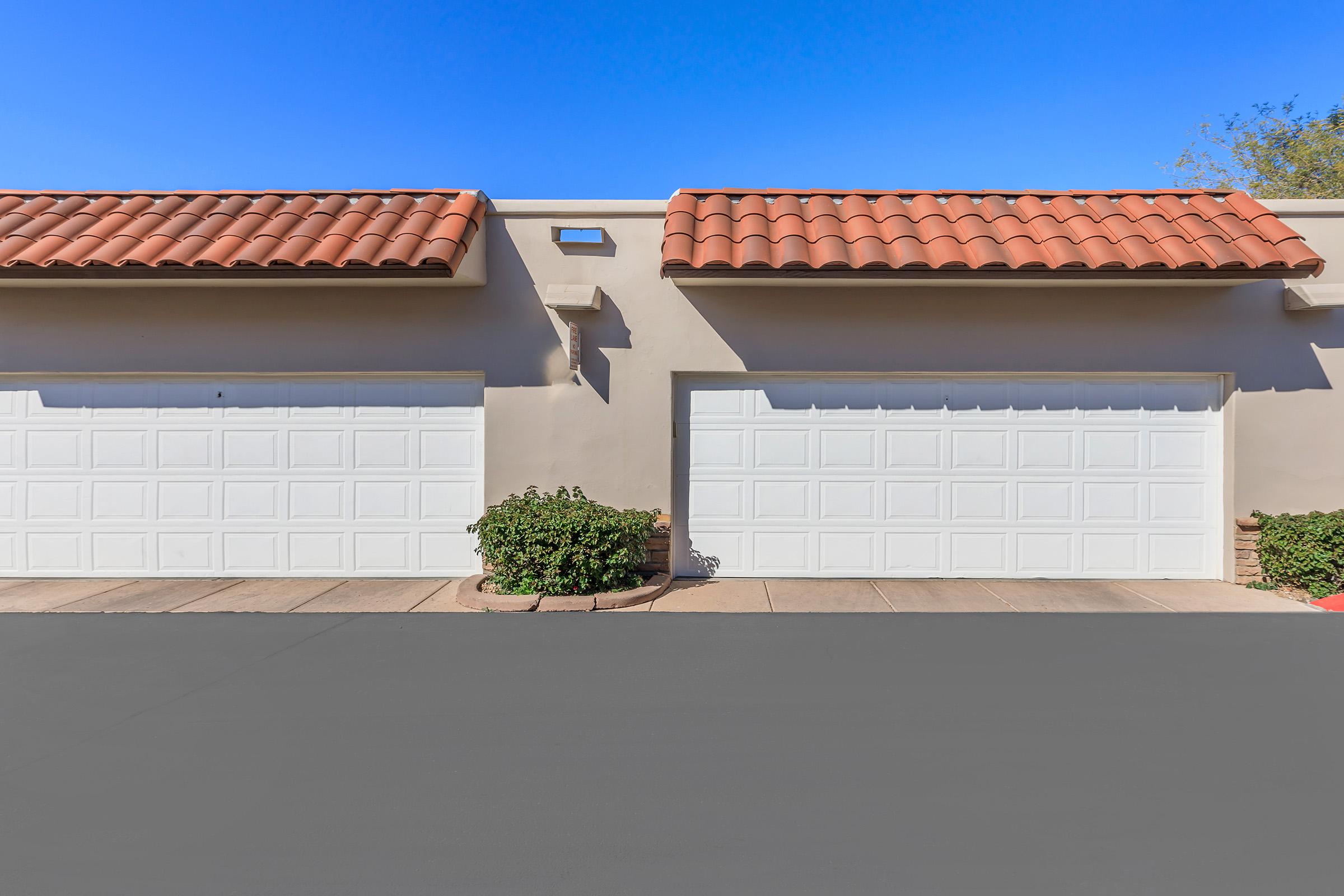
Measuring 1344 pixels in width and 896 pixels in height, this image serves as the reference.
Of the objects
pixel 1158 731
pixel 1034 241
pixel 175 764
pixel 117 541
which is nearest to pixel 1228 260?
pixel 1034 241

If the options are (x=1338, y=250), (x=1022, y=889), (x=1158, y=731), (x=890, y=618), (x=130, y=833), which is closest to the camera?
(x=1022, y=889)

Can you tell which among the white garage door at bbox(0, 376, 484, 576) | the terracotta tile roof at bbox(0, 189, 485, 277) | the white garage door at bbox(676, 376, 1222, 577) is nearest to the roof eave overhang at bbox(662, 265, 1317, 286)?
the white garage door at bbox(676, 376, 1222, 577)

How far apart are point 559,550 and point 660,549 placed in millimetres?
1294

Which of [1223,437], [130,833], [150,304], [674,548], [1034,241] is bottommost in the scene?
[130,833]

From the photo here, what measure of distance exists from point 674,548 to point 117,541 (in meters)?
6.26

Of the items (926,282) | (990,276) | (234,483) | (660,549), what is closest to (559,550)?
(660,549)

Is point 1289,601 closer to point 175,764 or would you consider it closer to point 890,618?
point 890,618

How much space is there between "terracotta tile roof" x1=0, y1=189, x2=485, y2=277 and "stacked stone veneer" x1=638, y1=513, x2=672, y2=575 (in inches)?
133

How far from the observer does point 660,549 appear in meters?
7.80

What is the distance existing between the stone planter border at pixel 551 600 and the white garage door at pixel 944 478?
1227mm

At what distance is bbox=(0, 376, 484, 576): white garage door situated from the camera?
26.4 feet

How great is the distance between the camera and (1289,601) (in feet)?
22.8

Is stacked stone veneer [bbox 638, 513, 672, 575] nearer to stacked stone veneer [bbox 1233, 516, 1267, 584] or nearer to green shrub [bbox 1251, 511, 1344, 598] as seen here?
stacked stone veneer [bbox 1233, 516, 1267, 584]

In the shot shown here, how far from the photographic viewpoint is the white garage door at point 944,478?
25.9ft
